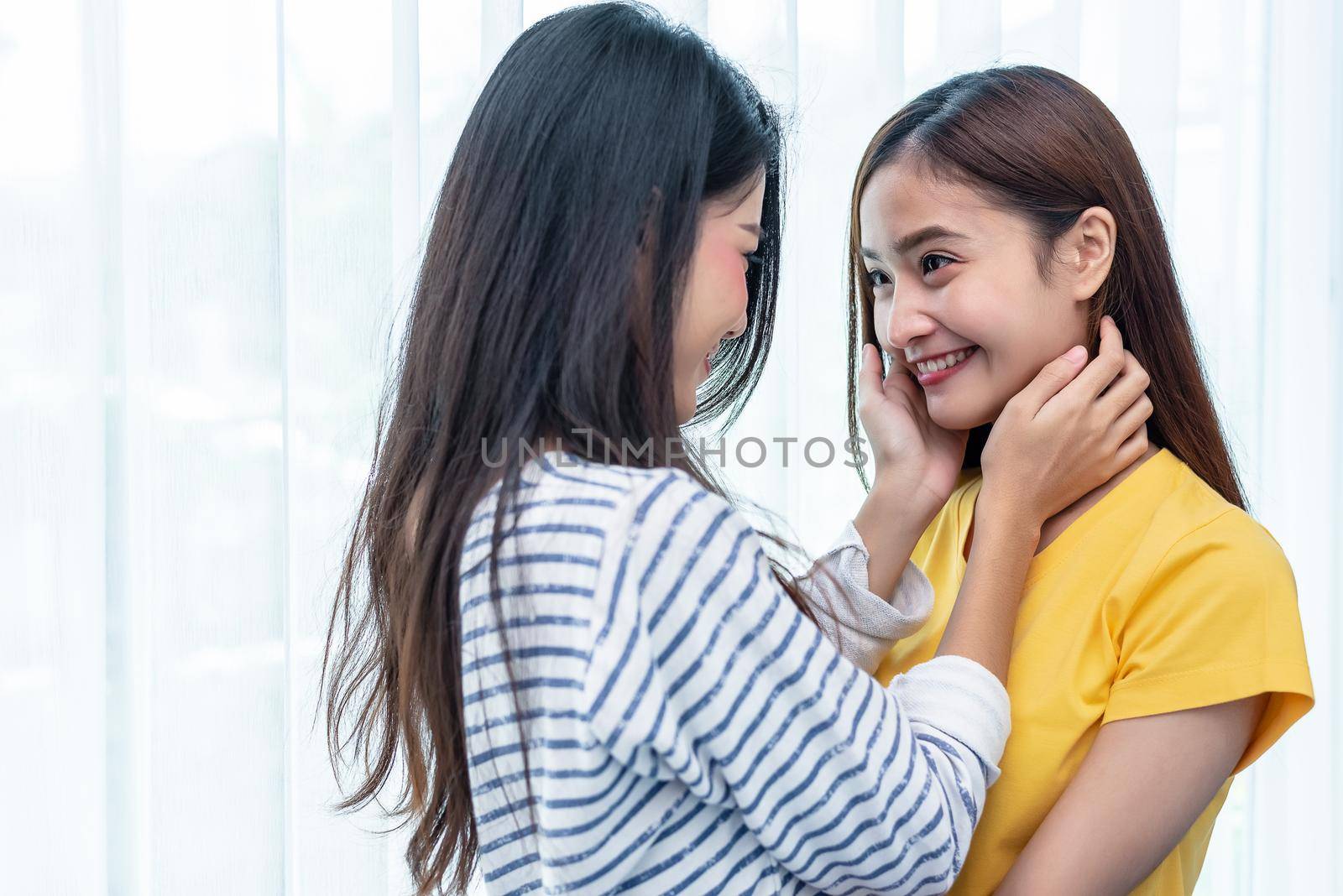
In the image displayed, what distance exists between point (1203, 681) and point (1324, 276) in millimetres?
1105

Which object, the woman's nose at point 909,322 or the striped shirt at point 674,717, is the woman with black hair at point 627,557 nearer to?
the striped shirt at point 674,717

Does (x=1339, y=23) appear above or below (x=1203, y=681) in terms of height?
above

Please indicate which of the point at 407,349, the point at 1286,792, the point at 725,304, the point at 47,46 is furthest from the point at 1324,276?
the point at 47,46

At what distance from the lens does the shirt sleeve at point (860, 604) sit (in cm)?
94

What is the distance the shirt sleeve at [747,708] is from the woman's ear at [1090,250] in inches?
18.3

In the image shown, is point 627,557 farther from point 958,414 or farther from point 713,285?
point 958,414

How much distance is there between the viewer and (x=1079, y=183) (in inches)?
37.2

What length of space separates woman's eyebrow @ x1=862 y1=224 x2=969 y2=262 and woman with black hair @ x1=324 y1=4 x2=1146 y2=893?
14cm

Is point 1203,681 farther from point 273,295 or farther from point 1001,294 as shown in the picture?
point 273,295

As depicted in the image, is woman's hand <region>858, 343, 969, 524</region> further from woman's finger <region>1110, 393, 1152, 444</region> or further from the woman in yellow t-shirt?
woman's finger <region>1110, 393, 1152, 444</region>

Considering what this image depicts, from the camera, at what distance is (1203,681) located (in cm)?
81

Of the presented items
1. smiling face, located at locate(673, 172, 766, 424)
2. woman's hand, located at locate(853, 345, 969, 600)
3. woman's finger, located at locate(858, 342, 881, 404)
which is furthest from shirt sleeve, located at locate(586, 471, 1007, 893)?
woman's finger, located at locate(858, 342, 881, 404)

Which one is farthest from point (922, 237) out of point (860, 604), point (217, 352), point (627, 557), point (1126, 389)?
point (217, 352)

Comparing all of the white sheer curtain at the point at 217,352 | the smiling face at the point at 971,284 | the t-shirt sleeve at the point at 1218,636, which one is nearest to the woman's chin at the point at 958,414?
the smiling face at the point at 971,284
